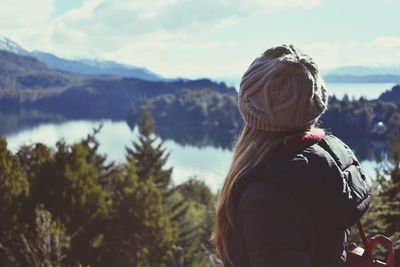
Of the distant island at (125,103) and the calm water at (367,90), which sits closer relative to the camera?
the calm water at (367,90)

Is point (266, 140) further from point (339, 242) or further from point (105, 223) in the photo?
point (105, 223)

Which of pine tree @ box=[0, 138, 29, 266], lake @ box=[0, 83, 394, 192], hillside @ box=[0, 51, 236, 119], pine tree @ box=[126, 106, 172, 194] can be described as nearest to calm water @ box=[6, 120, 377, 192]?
lake @ box=[0, 83, 394, 192]

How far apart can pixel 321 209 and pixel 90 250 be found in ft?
47.1

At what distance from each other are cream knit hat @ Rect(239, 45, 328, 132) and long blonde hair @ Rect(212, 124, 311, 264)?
0.10 ft

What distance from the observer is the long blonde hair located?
1.36 meters

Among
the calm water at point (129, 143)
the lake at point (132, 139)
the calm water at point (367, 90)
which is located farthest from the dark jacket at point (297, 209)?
the calm water at point (129, 143)

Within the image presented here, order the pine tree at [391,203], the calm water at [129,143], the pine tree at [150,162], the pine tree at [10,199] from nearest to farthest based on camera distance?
the pine tree at [391,203] → the pine tree at [10,199] → the pine tree at [150,162] → the calm water at [129,143]

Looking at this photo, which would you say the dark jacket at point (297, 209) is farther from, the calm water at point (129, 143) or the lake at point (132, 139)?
the calm water at point (129, 143)

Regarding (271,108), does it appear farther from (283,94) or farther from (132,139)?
(132,139)

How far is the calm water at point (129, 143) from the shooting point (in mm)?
58312

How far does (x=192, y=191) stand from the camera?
39594 mm

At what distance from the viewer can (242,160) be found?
140 cm

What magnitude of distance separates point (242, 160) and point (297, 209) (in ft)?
0.70

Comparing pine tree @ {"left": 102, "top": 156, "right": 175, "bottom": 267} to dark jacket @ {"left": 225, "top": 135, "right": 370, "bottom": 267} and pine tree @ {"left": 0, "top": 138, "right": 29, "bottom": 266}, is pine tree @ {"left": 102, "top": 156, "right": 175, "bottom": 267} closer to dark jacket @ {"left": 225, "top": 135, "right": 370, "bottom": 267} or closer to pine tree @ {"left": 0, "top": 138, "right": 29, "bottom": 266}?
pine tree @ {"left": 0, "top": 138, "right": 29, "bottom": 266}
